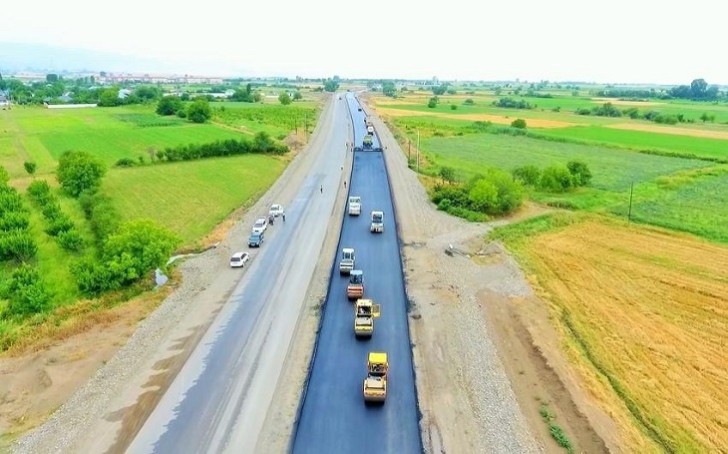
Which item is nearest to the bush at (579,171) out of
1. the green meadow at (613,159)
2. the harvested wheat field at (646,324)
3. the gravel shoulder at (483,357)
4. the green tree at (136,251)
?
the green meadow at (613,159)

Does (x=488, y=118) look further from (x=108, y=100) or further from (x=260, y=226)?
(x=108, y=100)

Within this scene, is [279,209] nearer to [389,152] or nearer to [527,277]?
[527,277]

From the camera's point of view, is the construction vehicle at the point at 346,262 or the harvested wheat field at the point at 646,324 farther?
the construction vehicle at the point at 346,262

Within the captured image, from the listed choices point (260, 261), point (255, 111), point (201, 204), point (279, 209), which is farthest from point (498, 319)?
point (255, 111)

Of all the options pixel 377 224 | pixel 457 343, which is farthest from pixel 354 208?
pixel 457 343

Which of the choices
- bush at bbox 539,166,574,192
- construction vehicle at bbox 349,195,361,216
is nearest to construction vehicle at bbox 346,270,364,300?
construction vehicle at bbox 349,195,361,216

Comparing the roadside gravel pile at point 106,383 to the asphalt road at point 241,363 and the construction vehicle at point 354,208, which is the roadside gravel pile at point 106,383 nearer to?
the asphalt road at point 241,363

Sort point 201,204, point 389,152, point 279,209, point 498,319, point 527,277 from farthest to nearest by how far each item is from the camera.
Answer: point 389,152
point 201,204
point 279,209
point 527,277
point 498,319
